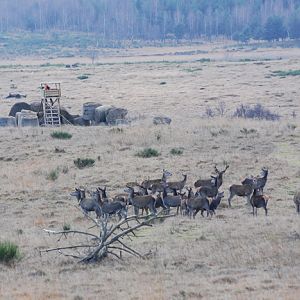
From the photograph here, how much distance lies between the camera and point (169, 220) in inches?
774

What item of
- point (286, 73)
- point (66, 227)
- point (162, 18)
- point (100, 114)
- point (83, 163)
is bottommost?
point (66, 227)

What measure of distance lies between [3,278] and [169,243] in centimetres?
358

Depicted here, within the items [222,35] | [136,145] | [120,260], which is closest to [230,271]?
[120,260]

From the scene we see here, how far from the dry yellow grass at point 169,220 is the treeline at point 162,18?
9687 cm

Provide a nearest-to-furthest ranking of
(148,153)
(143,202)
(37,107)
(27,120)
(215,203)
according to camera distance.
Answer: (143,202)
(215,203)
(148,153)
(27,120)
(37,107)

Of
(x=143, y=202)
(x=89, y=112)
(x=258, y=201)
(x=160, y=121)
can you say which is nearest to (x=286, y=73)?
(x=89, y=112)

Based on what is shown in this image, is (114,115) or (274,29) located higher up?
(274,29)

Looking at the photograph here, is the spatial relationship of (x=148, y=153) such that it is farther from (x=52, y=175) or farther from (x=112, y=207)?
(x=112, y=207)

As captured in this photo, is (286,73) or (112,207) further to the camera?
(286,73)

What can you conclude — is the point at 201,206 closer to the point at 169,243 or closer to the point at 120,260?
the point at 169,243

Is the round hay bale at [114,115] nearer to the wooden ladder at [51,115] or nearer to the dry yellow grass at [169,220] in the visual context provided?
the dry yellow grass at [169,220]

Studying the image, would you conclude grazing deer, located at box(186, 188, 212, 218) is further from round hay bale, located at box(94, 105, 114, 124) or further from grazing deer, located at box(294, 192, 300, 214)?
round hay bale, located at box(94, 105, 114, 124)

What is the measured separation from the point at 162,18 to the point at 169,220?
150 m

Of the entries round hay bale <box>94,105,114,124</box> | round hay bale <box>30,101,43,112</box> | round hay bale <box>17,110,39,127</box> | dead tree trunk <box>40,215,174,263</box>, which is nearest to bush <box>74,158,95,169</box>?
dead tree trunk <box>40,215,174,263</box>
